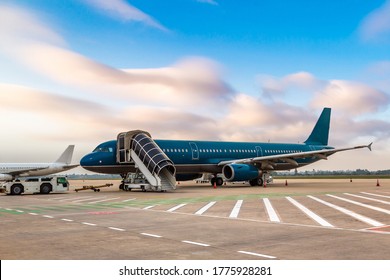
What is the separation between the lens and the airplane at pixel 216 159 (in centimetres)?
3628

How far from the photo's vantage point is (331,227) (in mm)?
12406

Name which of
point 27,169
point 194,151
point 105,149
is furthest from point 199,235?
point 27,169

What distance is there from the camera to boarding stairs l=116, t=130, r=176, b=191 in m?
32.8

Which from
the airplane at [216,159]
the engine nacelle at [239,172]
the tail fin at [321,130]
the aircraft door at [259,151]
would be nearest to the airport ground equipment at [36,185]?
the airplane at [216,159]

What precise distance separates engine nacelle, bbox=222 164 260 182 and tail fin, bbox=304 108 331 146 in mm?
17637

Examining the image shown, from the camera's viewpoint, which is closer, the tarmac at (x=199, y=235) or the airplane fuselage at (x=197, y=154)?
the tarmac at (x=199, y=235)

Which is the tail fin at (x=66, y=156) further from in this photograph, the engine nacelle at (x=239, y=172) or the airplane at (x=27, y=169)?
the engine nacelle at (x=239, y=172)

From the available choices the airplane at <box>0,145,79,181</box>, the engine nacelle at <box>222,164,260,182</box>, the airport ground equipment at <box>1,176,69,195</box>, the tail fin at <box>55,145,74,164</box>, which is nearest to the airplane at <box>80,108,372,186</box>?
the engine nacelle at <box>222,164,260,182</box>

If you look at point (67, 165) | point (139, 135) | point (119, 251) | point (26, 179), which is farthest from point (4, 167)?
point (119, 251)

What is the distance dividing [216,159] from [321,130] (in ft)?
65.8

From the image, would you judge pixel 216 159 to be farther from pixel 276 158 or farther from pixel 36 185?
pixel 36 185

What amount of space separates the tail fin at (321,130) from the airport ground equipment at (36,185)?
112 feet

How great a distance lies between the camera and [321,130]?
5569 centimetres

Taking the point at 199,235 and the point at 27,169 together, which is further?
the point at 27,169
